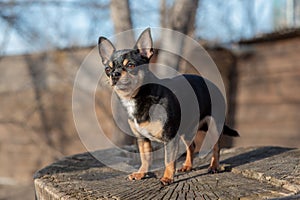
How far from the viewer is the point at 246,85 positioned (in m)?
5.76

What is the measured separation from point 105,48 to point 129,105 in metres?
0.34

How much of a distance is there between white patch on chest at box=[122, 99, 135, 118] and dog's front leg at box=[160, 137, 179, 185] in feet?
0.83

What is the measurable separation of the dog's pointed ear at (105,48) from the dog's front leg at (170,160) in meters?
0.56

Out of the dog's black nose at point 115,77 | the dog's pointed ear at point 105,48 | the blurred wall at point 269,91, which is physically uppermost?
the dog's pointed ear at point 105,48

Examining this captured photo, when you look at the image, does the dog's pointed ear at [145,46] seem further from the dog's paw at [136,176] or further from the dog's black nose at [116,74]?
the dog's paw at [136,176]

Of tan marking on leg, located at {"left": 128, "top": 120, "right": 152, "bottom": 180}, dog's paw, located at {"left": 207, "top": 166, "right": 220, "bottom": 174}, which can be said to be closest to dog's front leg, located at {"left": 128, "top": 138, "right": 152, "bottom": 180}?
tan marking on leg, located at {"left": 128, "top": 120, "right": 152, "bottom": 180}

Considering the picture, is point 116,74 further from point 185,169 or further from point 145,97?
point 185,169

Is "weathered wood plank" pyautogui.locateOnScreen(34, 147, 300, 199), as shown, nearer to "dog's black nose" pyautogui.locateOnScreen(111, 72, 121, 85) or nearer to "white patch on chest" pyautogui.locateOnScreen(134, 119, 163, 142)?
"white patch on chest" pyautogui.locateOnScreen(134, 119, 163, 142)

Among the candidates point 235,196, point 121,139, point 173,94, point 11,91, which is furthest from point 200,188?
point 11,91

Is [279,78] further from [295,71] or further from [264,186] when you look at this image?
[264,186]

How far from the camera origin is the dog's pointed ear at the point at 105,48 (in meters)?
2.03

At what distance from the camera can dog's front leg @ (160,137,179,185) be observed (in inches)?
74.0

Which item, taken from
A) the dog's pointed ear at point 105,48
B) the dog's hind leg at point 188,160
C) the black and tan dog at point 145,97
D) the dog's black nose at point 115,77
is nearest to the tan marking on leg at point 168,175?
the black and tan dog at point 145,97

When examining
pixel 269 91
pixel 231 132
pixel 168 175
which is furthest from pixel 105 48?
pixel 269 91
